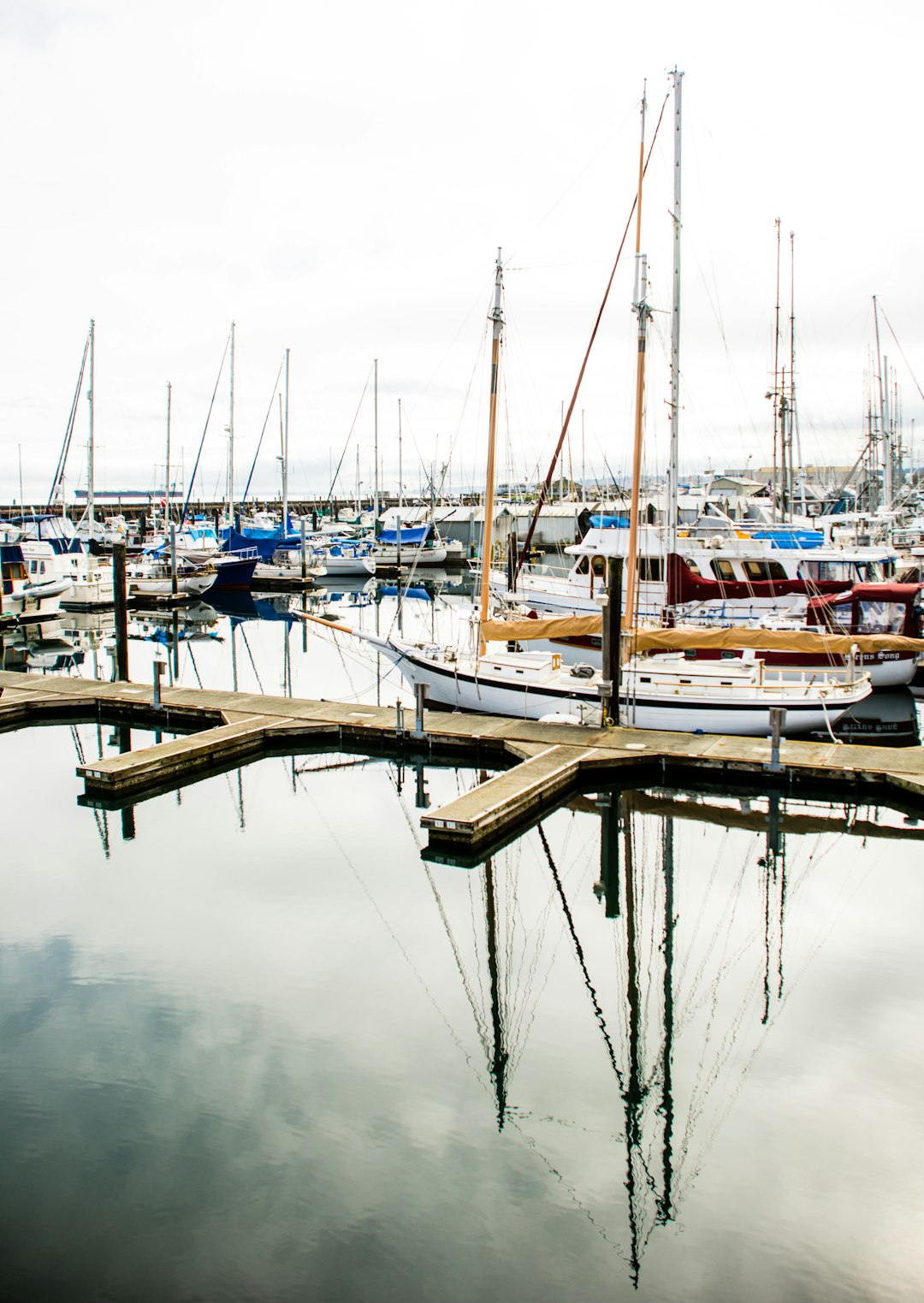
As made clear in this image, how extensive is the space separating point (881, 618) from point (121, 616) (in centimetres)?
2194

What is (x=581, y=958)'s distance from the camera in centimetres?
1280

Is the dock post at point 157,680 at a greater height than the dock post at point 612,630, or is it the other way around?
the dock post at point 612,630

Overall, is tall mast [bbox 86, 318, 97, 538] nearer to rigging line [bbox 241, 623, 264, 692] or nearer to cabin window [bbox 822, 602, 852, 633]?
rigging line [bbox 241, 623, 264, 692]

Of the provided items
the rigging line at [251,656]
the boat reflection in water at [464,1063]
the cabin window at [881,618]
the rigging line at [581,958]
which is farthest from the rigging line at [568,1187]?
the rigging line at [251,656]

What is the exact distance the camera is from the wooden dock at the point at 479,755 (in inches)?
691

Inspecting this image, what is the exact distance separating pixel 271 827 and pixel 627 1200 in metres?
10.9

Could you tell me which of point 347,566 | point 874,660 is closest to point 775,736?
point 874,660

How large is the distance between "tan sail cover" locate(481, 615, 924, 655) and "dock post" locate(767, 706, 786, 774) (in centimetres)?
307

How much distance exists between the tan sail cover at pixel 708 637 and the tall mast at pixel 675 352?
562 cm

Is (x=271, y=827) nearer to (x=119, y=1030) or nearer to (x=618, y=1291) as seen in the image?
(x=119, y=1030)

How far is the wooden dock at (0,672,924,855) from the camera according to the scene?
17547mm

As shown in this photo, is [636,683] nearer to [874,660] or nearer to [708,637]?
[708,637]

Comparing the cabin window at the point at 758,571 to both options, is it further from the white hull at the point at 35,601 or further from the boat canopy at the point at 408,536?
the boat canopy at the point at 408,536

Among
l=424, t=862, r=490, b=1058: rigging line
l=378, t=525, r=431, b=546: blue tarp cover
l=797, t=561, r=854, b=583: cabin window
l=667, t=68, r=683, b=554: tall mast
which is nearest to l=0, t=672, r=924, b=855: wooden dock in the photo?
l=424, t=862, r=490, b=1058: rigging line
